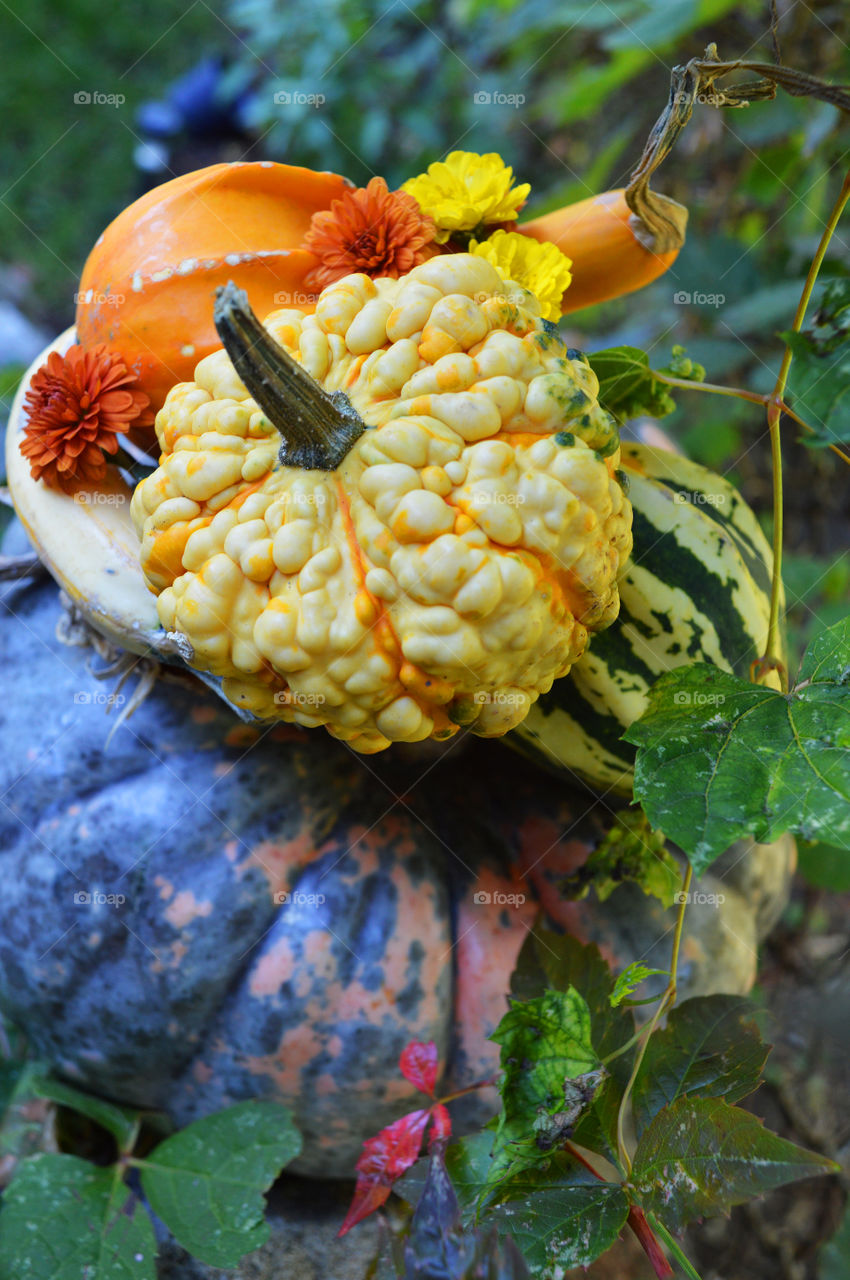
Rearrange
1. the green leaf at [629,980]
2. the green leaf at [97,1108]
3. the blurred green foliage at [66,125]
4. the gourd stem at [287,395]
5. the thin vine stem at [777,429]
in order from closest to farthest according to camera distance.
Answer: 1. the gourd stem at [287,395]
2. the green leaf at [629,980]
3. the thin vine stem at [777,429]
4. the green leaf at [97,1108]
5. the blurred green foliage at [66,125]

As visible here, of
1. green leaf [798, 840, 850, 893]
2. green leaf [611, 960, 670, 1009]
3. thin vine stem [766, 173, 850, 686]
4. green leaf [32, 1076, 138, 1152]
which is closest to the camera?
green leaf [611, 960, 670, 1009]

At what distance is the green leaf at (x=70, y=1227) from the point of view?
3.47 feet

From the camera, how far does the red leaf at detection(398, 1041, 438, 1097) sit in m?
1.06

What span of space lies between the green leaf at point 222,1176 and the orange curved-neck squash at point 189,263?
80 cm

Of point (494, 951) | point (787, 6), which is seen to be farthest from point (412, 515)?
point (787, 6)

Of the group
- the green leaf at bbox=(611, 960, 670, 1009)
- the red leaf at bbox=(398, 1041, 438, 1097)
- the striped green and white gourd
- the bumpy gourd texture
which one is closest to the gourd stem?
→ the bumpy gourd texture

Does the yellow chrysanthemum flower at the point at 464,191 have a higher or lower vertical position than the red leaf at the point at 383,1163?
higher

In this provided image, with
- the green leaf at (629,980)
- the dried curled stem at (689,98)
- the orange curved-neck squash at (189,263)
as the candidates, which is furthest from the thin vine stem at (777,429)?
the orange curved-neck squash at (189,263)

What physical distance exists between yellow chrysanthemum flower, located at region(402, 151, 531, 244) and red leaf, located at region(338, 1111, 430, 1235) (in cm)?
91

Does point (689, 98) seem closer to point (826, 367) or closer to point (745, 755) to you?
point (826, 367)

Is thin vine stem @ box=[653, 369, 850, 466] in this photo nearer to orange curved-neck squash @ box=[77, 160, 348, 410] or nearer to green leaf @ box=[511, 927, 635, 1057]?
orange curved-neck squash @ box=[77, 160, 348, 410]

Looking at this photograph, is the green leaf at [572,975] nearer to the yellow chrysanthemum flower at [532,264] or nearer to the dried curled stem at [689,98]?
the yellow chrysanthemum flower at [532,264]

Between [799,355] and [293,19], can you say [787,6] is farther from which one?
[293,19]

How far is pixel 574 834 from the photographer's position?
1.24m
